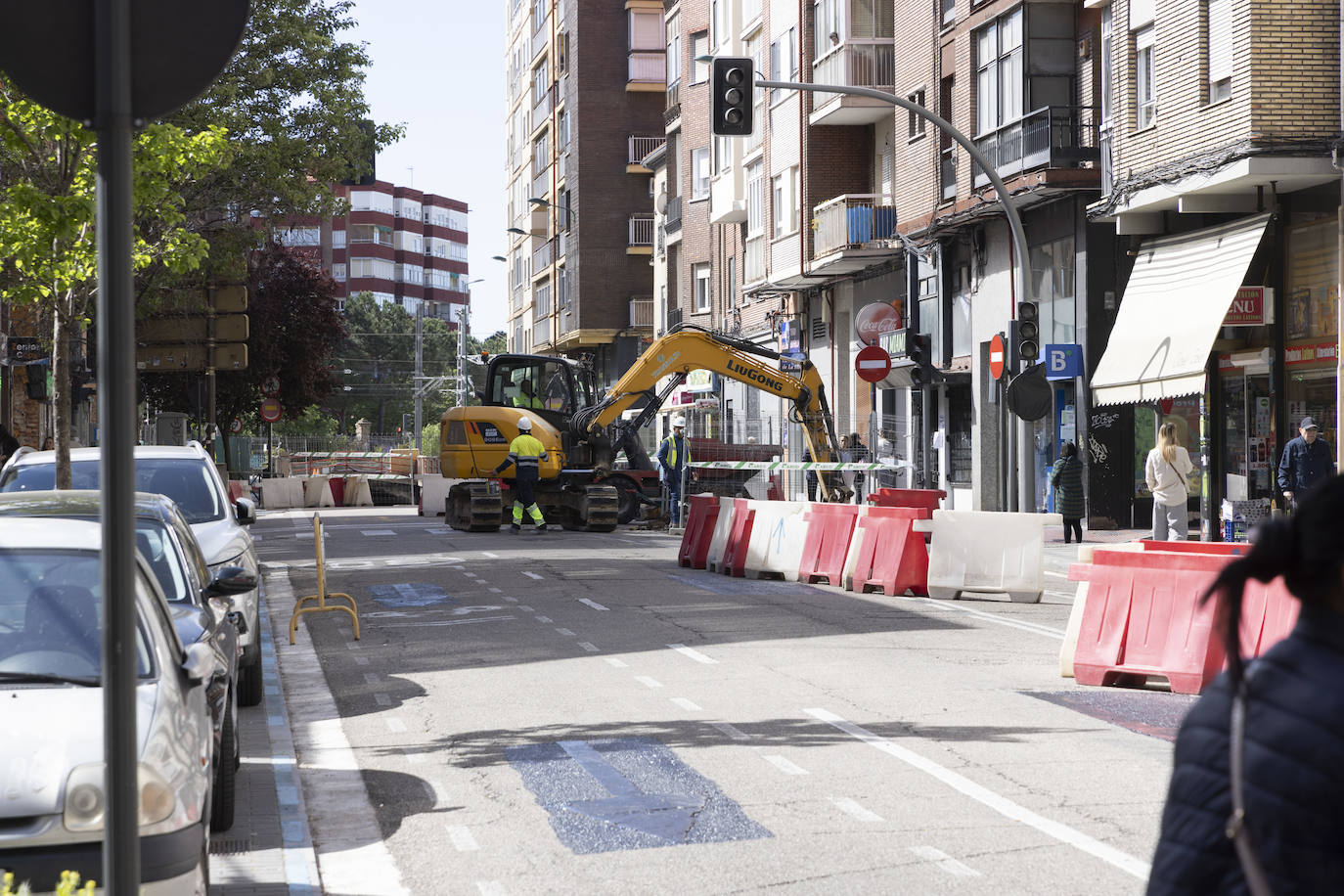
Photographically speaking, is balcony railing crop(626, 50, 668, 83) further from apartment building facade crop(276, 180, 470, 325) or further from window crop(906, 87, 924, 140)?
apartment building facade crop(276, 180, 470, 325)

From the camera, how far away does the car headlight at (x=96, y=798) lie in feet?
16.4

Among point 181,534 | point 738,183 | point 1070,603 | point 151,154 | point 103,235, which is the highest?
point 738,183

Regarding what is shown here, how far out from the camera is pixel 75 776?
506 centimetres

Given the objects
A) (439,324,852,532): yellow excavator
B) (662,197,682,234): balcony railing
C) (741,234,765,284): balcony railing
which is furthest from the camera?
(662,197,682,234): balcony railing

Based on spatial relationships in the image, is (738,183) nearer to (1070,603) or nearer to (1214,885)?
(1070,603)

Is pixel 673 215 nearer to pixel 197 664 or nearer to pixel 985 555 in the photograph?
pixel 985 555

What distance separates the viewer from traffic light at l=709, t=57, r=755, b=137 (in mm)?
20500

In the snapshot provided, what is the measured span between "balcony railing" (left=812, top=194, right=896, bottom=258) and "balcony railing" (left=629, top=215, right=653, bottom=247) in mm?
27030

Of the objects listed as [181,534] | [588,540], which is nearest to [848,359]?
[588,540]

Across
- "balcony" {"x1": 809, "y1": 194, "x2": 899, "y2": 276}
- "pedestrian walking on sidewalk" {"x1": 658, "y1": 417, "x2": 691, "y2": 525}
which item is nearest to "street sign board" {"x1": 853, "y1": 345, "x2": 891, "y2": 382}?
"pedestrian walking on sidewalk" {"x1": 658, "y1": 417, "x2": 691, "y2": 525}

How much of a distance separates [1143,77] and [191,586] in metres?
21.6

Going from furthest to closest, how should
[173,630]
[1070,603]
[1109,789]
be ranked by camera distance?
[1070,603] < [1109,789] < [173,630]

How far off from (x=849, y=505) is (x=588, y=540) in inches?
339

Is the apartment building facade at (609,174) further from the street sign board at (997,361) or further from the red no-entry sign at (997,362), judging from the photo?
the red no-entry sign at (997,362)
